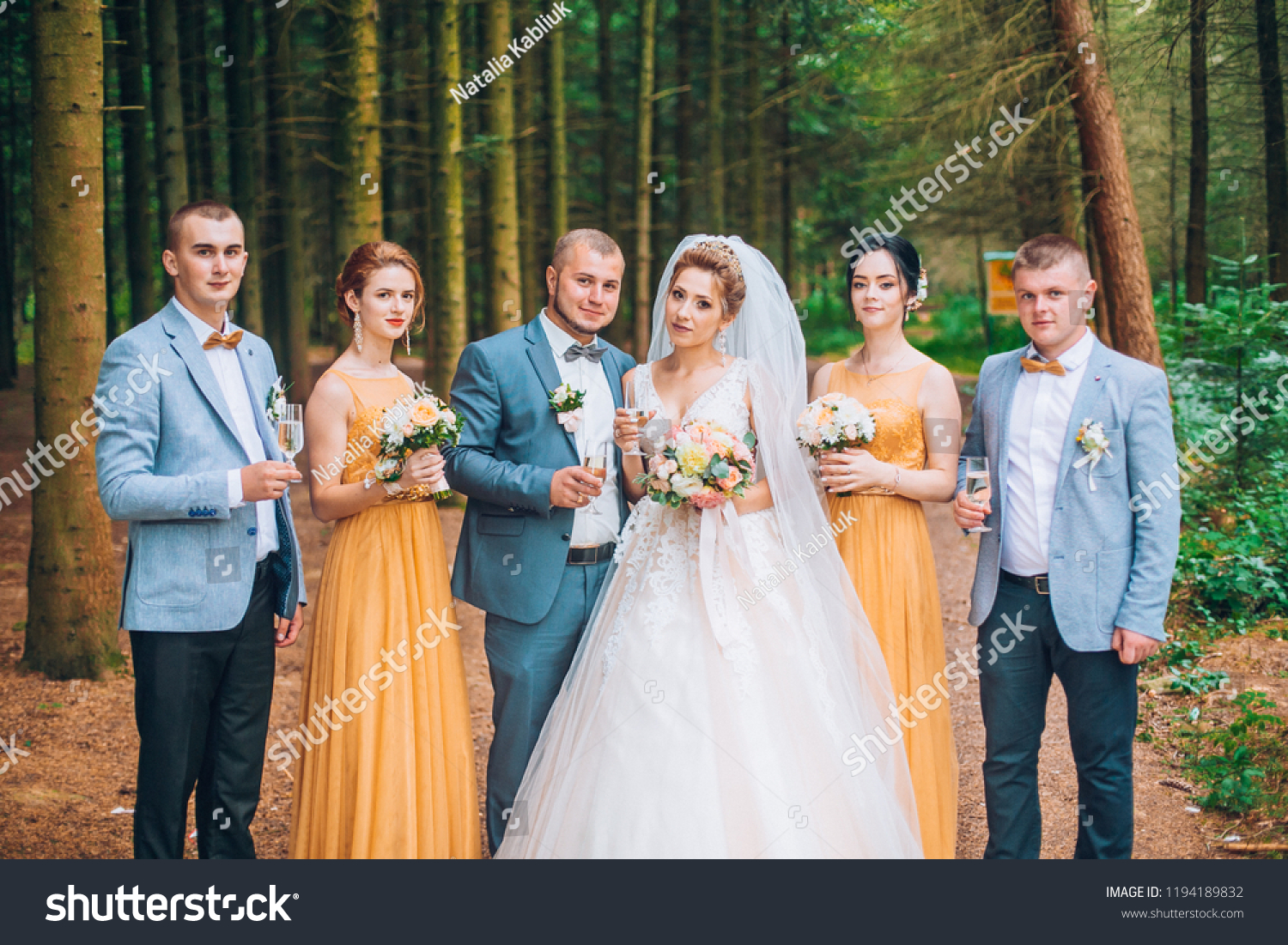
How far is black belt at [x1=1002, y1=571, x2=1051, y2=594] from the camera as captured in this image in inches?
154

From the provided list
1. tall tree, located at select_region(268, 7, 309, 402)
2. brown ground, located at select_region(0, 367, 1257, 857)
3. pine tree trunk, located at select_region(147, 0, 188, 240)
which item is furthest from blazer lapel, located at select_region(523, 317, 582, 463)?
tall tree, located at select_region(268, 7, 309, 402)

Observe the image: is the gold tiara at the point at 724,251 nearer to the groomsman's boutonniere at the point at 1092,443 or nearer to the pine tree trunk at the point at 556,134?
the groomsman's boutonniere at the point at 1092,443

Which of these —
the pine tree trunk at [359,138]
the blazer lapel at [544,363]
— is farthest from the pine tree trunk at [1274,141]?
the pine tree trunk at [359,138]

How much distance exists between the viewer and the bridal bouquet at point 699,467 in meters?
3.75

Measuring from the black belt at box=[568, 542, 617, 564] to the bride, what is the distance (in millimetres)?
112

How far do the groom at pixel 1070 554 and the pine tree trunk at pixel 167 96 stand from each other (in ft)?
34.9

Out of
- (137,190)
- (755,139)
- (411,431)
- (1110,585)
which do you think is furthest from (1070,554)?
(755,139)

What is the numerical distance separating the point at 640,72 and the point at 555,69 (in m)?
1.23

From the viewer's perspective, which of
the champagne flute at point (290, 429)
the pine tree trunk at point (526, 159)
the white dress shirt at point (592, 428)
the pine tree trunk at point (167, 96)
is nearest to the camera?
the champagne flute at point (290, 429)

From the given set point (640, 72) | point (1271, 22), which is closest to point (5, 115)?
point (640, 72)

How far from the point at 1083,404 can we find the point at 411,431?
250 cm

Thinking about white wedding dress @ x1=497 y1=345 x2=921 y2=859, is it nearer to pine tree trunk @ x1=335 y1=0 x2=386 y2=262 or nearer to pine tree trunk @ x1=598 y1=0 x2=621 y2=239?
pine tree trunk @ x1=335 y1=0 x2=386 y2=262

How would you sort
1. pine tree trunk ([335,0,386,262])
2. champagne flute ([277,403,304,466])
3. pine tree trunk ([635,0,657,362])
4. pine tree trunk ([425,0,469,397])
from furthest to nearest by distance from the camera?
pine tree trunk ([635,0,657,362]), pine tree trunk ([425,0,469,397]), pine tree trunk ([335,0,386,262]), champagne flute ([277,403,304,466])
